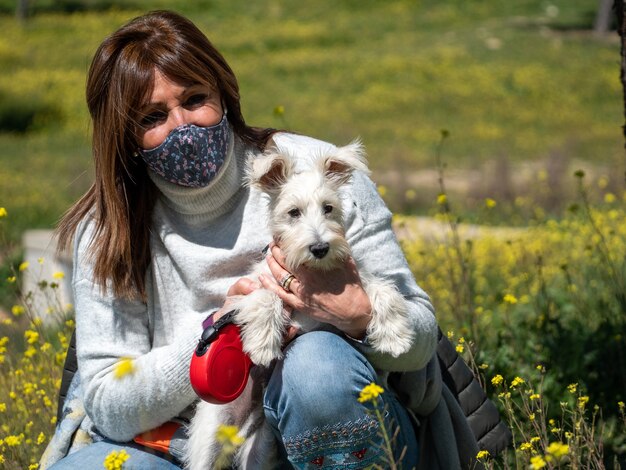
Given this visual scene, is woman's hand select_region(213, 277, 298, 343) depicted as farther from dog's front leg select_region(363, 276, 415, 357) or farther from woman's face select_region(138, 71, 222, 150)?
woman's face select_region(138, 71, 222, 150)

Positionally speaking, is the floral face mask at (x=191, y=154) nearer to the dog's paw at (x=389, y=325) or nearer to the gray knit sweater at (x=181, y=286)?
the gray knit sweater at (x=181, y=286)

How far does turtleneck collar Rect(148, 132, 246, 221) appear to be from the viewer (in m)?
3.22

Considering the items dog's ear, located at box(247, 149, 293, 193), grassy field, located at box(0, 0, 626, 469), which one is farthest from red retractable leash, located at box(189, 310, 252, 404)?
grassy field, located at box(0, 0, 626, 469)

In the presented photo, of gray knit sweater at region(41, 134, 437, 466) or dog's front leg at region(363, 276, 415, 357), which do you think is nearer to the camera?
dog's front leg at region(363, 276, 415, 357)

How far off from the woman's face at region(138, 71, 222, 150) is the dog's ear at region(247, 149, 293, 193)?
28 cm

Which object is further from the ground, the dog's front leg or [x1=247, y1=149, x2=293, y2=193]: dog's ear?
[x1=247, y1=149, x2=293, y2=193]: dog's ear

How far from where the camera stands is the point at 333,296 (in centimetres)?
285

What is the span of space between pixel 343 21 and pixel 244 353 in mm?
32856

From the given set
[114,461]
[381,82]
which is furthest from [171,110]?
[381,82]

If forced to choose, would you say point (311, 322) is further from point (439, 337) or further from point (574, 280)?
point (574, 280)

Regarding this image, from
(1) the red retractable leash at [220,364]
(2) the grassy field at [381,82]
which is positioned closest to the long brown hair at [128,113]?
(1) the red retractable leash at [220,364]

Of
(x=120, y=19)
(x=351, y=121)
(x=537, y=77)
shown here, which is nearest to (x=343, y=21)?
(x=120, y=19)

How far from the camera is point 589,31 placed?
32.0 m

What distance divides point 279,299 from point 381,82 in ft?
73.3
